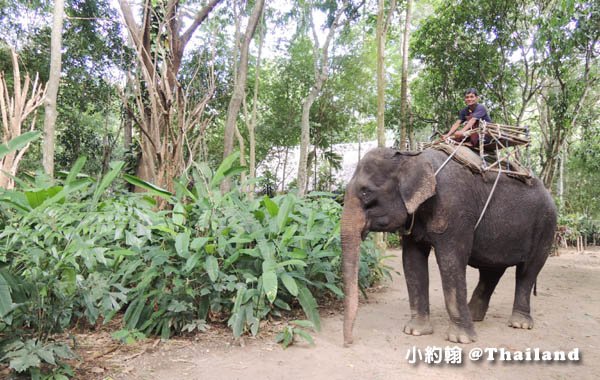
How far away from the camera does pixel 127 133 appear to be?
39.1 ft

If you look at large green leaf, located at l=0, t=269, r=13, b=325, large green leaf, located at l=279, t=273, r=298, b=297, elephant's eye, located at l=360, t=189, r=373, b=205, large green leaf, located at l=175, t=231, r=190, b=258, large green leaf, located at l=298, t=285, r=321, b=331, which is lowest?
large green leaf, located at l=298, t=285, r=321, b=331

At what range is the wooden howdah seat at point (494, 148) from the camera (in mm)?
4430

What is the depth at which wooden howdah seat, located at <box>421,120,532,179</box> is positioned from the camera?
4430 mm

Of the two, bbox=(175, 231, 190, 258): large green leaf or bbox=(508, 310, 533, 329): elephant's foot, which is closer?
bbox=(175, 231, 190, 258): large green leaf

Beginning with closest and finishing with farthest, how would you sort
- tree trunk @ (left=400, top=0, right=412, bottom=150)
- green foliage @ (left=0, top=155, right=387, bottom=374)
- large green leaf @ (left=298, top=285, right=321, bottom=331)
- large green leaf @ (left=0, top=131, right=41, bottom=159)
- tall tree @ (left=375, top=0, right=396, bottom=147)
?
large green leaf @ (left=0, top=131, right=41, bottom=159), green foliage @ (left=0, top=155, right=387, bottom=374), large green leaf @ (left=298, top=285, right=321, bottom=331), tall tree @ (left=375, top=0, right=396, bottom=147), tree trunk @ (left=400, top=0, right=412, bottom=150)

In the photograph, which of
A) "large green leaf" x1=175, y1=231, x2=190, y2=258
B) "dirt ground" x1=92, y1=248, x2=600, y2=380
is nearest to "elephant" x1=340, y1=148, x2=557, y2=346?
"dirt ground" x1=92, y1=248, x2=600, y2=380

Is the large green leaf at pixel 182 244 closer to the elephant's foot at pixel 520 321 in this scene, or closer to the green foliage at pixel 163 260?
the green foliage at pixel 163 260

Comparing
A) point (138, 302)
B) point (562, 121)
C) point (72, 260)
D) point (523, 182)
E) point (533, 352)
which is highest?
point (562, 121)

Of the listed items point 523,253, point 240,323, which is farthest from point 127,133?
point 523,253

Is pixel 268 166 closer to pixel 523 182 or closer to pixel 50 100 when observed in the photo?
pixel 50 100

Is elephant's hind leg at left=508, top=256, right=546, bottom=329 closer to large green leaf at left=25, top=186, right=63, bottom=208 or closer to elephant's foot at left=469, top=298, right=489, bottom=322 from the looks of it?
elephant's foot at left=469, top=298, right=489, bottom=322

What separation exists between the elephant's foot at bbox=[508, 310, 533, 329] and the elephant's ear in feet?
5.98

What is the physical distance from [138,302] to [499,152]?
3.87 metres

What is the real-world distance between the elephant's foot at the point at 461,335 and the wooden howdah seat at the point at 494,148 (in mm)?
1512
